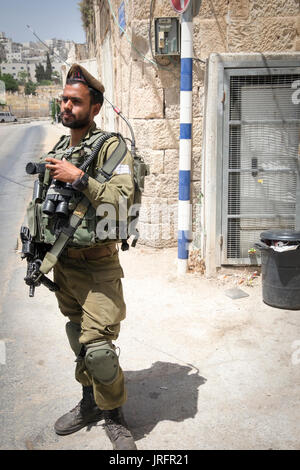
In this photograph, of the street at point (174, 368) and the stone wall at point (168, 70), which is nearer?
the street at point (174, 368)

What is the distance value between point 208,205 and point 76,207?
2949mm

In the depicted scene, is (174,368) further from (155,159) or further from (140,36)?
(140,36)

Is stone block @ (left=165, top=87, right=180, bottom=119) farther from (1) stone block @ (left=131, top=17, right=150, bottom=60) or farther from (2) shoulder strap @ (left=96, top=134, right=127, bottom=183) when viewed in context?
(2) shoulder strap @ (left=96, top=134, right=127, bottom=183)

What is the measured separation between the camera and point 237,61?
467 cm

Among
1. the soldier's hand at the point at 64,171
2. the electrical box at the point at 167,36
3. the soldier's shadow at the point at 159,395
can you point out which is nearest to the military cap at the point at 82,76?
the soldier's hand at the point at 64,171

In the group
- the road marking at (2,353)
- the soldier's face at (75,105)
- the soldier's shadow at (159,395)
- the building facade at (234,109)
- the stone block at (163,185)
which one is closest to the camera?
the soldier's face at (75,105)

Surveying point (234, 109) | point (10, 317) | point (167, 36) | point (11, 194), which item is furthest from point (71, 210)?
point (11, 194)

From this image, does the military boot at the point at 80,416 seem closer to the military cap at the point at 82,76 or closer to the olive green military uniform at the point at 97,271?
the olive green military uniform at the point at 97,271

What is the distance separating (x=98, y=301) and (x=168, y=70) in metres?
3.99

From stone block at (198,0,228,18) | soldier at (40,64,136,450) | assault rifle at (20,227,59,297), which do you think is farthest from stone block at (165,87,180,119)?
assault rifle at (20,227,59,297)

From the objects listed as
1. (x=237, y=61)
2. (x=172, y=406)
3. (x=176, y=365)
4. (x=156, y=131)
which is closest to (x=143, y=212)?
(x=156, y=131)

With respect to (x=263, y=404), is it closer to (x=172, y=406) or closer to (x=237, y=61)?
(x=172, y=406)

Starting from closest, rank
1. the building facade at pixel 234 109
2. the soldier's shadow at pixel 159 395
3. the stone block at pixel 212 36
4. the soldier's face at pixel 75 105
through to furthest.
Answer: the soldier's face at pixel 75 105
the soldier's shadow at pixel 159 395
the building facade at pixel 234 109
the stone block at pixel 212 36

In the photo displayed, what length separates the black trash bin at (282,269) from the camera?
4145 millimetres
